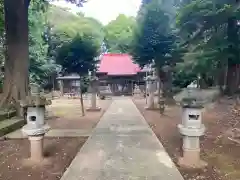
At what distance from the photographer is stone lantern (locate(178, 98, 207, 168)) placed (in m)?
4.44

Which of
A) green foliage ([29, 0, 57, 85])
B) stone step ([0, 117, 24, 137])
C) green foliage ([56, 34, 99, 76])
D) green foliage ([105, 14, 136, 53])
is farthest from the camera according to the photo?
green foliage ([105, 14, 136, 53])

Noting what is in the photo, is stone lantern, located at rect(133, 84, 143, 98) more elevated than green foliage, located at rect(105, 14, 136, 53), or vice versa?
green foliage, located at rect(105, 14, 136, 53)

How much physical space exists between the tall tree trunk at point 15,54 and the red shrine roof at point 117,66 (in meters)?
14.8

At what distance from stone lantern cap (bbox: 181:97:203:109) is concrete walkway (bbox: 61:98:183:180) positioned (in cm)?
102

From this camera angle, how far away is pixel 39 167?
14.7ft

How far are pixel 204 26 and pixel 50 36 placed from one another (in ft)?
53.9

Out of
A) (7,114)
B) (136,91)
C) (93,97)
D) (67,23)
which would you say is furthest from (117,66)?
(7,114)

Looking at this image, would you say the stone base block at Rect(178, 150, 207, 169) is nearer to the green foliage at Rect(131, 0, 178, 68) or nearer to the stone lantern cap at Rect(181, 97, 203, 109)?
the stone lantern cap at Rect(181, 97, 203, 109)

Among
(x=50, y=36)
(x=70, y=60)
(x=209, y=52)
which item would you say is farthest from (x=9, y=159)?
(x=50, y=36)

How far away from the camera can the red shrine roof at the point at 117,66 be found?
971 inches

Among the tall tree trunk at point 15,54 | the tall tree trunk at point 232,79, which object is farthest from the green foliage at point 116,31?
the tall tree trunk at point 15,54

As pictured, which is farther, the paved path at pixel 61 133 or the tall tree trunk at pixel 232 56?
the tall tree trunk at pixel 232 56

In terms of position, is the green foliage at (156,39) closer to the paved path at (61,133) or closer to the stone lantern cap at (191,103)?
the paved path at (61,133)

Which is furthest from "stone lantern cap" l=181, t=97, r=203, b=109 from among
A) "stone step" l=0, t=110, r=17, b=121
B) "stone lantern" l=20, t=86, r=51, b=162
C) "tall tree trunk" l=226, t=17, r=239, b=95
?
"tall tree trunk" l=226, t=17, r=239, b=95
